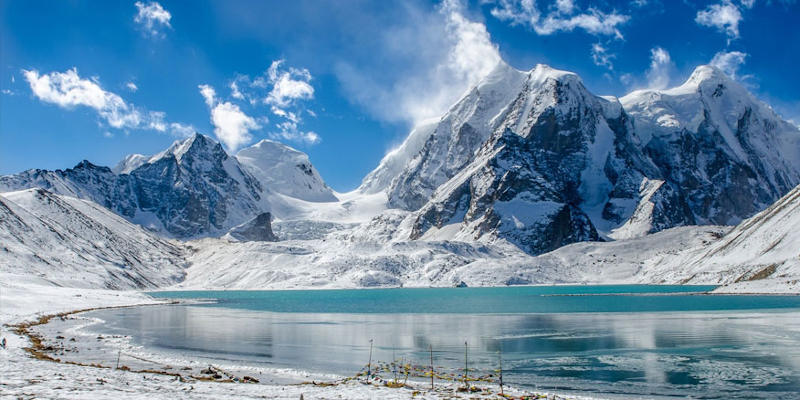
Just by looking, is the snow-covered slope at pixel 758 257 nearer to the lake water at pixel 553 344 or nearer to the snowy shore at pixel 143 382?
the lake water at pixel 553 344

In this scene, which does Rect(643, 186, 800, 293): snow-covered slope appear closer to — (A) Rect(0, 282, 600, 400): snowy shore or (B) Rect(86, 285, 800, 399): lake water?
(B) Rect(86, 285, 800, 399): lake water

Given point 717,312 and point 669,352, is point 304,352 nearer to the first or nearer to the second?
point 669,352

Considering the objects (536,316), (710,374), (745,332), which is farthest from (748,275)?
(710,374)

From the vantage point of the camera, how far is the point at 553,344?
52.5 m

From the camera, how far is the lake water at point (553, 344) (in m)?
35.8

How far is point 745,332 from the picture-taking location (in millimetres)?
56969

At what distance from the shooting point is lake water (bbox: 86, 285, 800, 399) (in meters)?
35.8

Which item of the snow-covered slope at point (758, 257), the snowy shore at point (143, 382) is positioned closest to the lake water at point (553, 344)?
the snowy shore at point (143, 382)

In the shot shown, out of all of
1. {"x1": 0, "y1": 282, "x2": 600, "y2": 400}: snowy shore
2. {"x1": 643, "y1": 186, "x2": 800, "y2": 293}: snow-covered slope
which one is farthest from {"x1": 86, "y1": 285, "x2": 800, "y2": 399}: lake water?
{"x1": 643, "y1": 186, "x2": 800, "y2": 293}: snow-covered slope

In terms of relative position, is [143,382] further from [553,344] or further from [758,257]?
[758,257]

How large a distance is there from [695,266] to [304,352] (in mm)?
162038

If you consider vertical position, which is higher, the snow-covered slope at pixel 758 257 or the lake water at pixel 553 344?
the snow-covered slope at pixel 758 257

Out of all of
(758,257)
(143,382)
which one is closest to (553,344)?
(143,382)

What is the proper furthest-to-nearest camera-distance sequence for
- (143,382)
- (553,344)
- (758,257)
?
(758,257), (553,344), (143,382)
